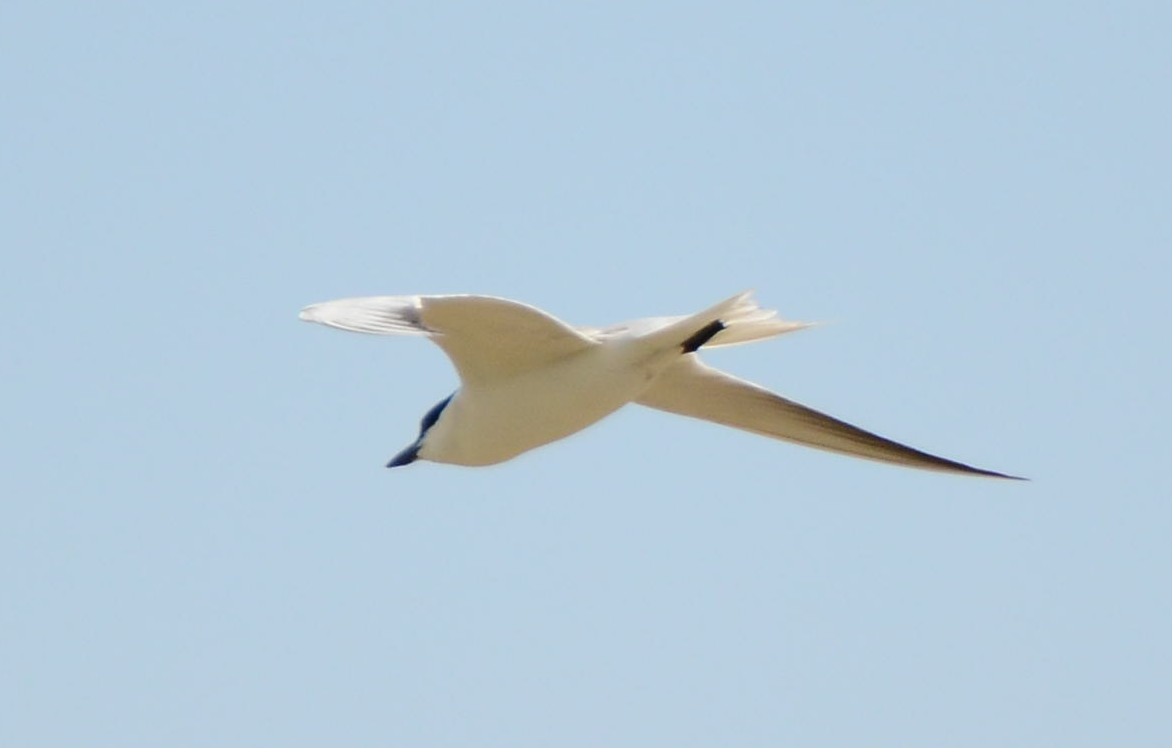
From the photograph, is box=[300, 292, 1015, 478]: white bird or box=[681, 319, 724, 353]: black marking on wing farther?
box=[681, 319, 724, 353]: black marking on wing

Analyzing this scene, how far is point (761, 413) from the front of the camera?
12.3 m

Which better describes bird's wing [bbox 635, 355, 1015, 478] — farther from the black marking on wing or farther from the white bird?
the black marking on wing

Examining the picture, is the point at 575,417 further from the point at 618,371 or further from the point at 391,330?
the point at 391,330

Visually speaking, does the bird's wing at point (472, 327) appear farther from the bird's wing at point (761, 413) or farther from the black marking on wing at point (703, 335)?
the bird's wing at point (761, 413)

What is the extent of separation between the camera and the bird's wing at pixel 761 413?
39.7 feet

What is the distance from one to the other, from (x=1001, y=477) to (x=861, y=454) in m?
0.96

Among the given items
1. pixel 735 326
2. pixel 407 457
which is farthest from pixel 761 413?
pixel 407 457

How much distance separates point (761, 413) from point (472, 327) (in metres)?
2.36

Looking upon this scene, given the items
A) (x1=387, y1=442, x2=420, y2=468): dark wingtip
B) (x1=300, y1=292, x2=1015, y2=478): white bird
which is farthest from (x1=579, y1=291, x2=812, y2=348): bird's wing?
(x1=387, y1=442, x2=420, y2=468): dark wingtip

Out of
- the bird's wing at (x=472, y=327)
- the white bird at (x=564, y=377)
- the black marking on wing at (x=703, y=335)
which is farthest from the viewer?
the black marking on wing at (x=703, y=335)

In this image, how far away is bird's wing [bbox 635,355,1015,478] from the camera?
12.1 metres

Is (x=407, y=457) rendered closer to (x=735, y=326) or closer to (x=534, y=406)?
(x=534, y=406)

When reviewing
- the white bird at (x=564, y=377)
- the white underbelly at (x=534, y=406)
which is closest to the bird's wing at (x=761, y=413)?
the white bird at (x=564, y=377)

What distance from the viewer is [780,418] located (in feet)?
40.5
